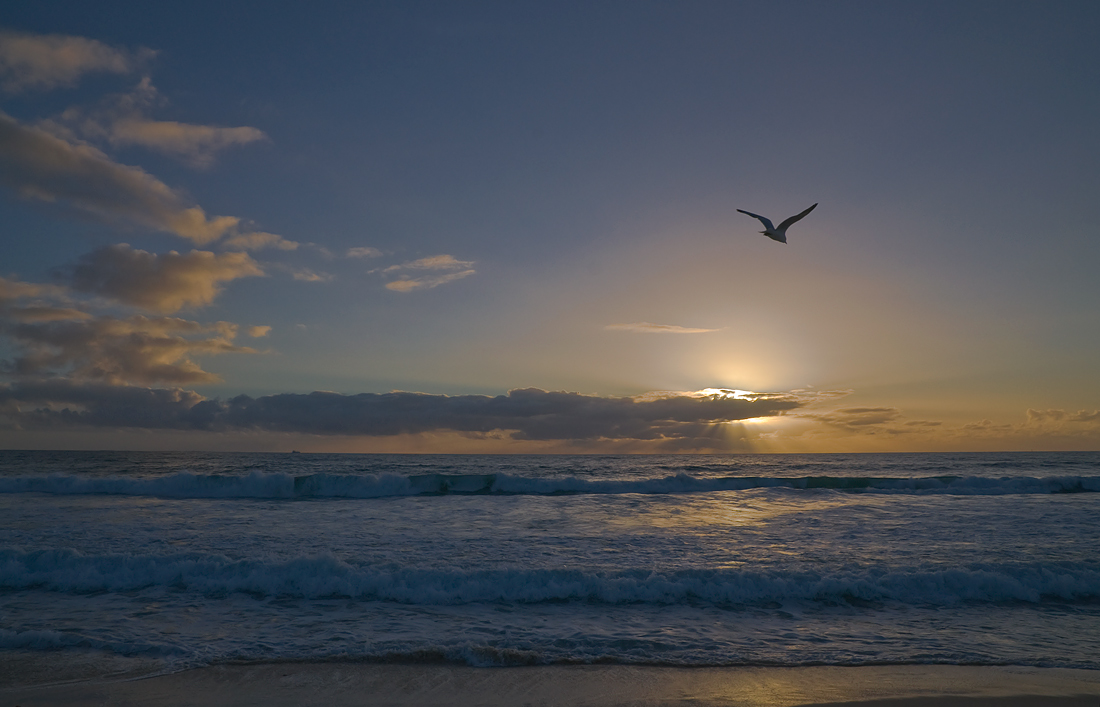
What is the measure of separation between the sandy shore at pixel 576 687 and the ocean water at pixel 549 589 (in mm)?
315

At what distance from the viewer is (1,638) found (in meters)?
6.65

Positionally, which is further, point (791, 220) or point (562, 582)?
point (791, 220)

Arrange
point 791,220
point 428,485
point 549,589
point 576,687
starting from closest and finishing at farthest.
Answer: point 576,687
point 549,589
point 791,220
point 428,485

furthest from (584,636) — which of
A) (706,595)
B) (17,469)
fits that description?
(17,469)

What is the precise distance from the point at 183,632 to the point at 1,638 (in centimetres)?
199

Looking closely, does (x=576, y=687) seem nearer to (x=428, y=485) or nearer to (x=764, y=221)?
(x=764, y=221)

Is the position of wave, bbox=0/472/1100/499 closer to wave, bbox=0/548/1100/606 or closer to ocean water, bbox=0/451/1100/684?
ocean water, bbox=0/451/1100/684

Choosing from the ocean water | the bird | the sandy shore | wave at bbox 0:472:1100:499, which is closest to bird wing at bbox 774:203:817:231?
the bird

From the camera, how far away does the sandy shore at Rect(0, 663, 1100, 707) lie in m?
5.24

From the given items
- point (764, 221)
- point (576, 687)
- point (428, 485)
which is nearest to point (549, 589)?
point (576, 687)

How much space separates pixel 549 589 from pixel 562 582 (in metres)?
0.26

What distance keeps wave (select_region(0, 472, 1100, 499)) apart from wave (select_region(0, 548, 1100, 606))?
14.3 m

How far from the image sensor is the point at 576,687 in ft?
18.1

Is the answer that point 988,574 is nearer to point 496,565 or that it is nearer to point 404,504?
point 496,565
